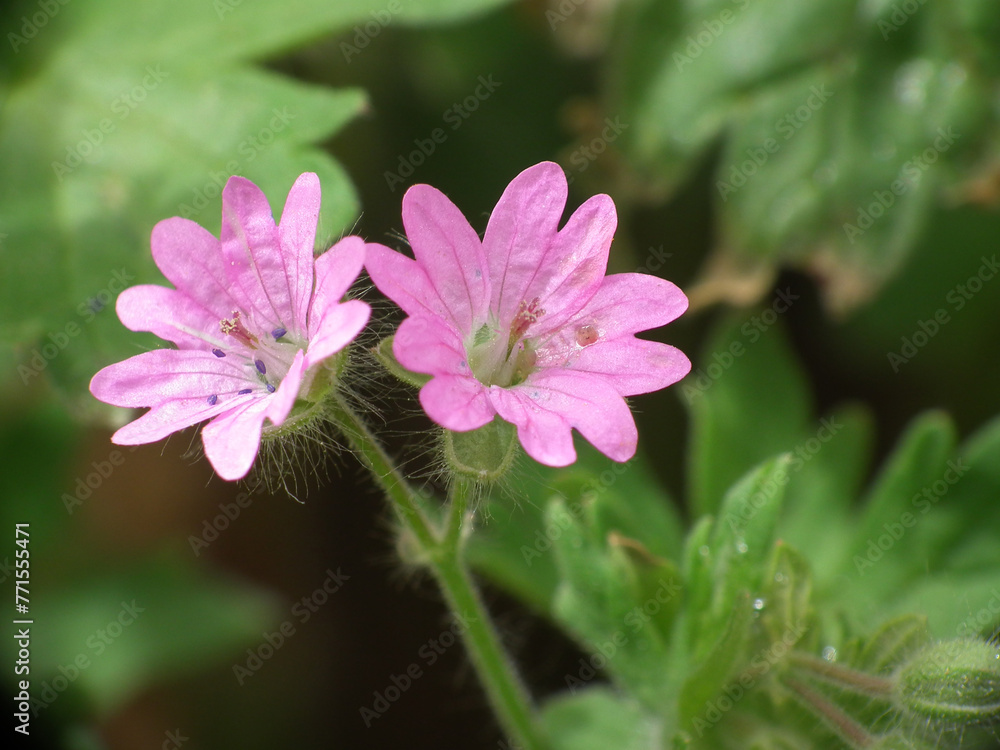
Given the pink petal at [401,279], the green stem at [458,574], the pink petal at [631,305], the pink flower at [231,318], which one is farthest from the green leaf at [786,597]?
the pink flower at [231,318]

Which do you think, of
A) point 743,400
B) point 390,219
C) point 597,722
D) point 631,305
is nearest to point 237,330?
point 631,305

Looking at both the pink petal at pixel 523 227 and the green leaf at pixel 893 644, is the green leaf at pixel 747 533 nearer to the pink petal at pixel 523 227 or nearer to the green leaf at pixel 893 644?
the green leaf at pixel 893 644

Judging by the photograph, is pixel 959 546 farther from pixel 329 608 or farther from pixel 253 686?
pixel 253 686

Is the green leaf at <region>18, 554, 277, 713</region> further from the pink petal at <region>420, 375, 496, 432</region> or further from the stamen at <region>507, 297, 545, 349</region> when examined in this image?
the pink petal at <region>420, 375, 496, 432</region>

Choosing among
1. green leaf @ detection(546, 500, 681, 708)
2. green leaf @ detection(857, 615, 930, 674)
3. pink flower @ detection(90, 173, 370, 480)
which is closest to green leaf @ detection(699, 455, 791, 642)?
green leaf @ detection(546, 500, 681, 708)

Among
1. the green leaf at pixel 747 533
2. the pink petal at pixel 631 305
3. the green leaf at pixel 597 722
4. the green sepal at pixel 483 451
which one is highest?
the pink petal at pixel 631 305

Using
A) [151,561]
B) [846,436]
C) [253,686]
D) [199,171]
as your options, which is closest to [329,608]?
[253,686]

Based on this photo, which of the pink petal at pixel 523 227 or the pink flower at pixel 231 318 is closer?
the pink flower at pixel 231 318
